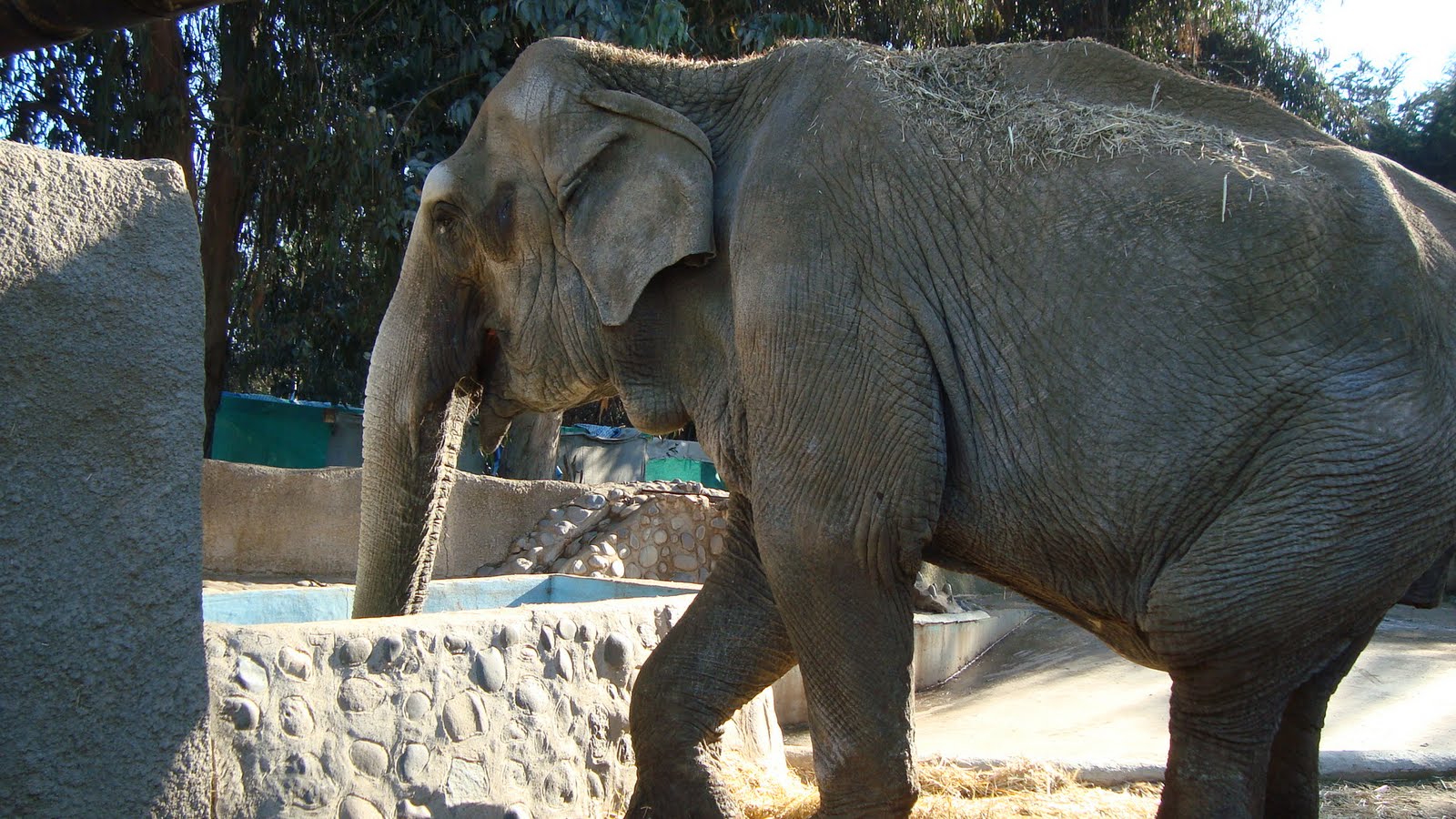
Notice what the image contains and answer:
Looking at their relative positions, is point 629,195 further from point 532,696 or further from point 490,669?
point 532,696

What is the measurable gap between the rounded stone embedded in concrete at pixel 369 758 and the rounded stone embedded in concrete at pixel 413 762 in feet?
0.18

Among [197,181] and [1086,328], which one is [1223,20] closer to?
[197,181]

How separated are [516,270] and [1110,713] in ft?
16.5

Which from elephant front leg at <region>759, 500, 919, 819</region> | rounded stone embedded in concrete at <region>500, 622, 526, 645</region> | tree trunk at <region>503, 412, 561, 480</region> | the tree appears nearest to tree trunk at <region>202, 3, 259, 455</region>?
the tree

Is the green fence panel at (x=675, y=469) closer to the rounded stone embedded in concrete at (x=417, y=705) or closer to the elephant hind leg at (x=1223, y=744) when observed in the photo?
the rounded stone embedded in concrete at (x=417, y=705)

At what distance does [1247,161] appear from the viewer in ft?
10.5

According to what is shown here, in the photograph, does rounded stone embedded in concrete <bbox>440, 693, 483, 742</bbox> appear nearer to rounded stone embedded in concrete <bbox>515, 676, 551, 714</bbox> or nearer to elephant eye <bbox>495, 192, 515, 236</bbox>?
rounded stone embedded in concrete <bbox>515, 676, 551, 714</bbox>

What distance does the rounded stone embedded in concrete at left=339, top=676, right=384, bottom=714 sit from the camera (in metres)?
3.88

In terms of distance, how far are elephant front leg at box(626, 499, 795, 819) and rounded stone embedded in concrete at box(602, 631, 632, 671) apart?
0.67 m

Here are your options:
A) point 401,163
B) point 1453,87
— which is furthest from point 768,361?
point 1453,87

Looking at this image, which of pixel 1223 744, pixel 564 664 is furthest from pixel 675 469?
pixel 1223 744

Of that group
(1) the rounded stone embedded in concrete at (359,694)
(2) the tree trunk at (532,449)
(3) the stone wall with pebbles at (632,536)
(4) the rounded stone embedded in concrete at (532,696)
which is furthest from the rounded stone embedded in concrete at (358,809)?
(2) the tree trunk at (532,449)

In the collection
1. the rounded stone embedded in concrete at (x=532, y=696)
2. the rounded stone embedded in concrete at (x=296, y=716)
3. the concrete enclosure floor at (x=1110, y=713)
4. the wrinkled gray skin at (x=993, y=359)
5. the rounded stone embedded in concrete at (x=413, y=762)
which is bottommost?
the concrete enclosure floor at (x=1110, y=713)

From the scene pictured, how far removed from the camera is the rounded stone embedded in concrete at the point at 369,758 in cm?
388
